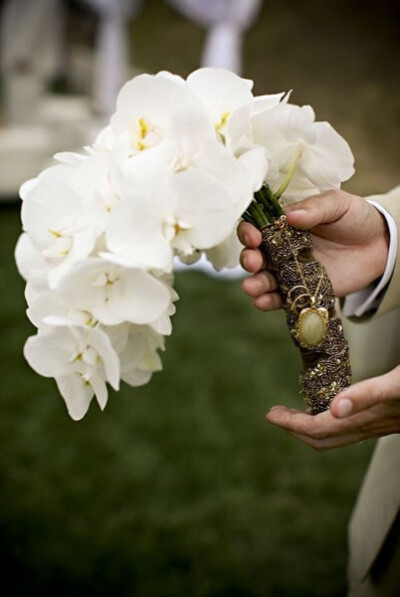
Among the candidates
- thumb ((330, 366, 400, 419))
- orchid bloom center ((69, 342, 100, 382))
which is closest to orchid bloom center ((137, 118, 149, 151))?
orchid bloom center ((69, 342, 100, 382))

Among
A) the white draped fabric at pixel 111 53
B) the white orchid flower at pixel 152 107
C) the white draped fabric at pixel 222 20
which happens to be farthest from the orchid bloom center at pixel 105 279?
the white draped fabric at pixel 111 53

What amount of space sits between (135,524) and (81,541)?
0.54 feet

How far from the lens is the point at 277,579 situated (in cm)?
197

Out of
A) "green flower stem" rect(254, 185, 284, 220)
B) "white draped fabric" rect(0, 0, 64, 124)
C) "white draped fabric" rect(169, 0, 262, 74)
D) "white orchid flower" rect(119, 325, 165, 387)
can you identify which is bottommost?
"white draped fabric" rect(0, 0, 64, 124)

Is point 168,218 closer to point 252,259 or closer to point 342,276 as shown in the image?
point 252,259

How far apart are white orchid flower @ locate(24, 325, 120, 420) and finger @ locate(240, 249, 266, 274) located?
234 millimetres

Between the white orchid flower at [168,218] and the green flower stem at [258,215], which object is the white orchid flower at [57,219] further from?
the green flower stem at [258,215]

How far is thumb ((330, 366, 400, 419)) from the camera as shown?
35.0 inches

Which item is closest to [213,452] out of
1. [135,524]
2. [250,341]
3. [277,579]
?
[135,524]

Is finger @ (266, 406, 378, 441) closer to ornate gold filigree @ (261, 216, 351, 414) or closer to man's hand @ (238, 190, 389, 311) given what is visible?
ornate gold filigree @ (261, 216, 351, 414)

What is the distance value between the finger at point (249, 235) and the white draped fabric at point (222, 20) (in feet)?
12.4

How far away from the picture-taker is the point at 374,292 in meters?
1.21

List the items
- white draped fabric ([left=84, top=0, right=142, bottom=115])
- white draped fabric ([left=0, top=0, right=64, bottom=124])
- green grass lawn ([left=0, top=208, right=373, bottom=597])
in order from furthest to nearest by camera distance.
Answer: white draped fabric ([left=0, top=0, right=64, bottom=124]) → white draped fabric ([left=84, top=0, right=142, bottom=115]) → green grass lawn ([left=0, top=208, right=373, bottom=597])

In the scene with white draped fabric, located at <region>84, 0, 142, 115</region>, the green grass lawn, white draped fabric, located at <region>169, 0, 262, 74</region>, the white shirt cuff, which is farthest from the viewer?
white draped fabric, located at <region>84, 0, 142, 115</region>
